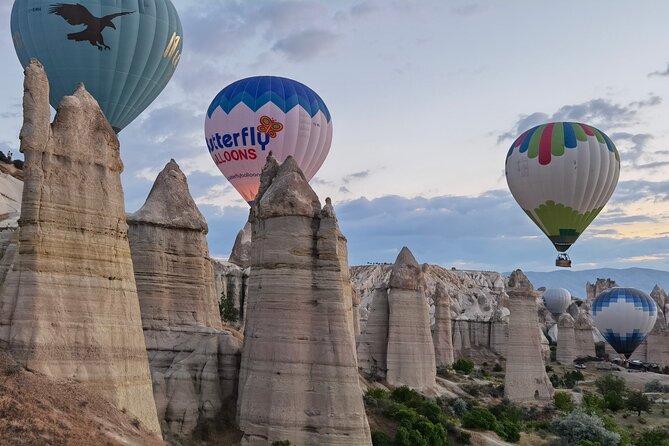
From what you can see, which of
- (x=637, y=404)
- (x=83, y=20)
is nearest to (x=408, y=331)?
(x=637, y=404)

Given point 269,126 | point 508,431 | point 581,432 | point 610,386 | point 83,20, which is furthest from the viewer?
point 610,386

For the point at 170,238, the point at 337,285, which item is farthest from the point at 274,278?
the point at 170,238

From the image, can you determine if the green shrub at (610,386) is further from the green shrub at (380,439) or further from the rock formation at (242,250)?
the green shrub at (380,439)

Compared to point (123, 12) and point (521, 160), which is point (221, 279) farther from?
point (521, 160)

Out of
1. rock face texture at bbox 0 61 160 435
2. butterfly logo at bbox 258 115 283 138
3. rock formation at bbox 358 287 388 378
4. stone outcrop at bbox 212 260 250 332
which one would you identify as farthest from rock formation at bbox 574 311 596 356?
rock face texture at bbox 0 61 160 435

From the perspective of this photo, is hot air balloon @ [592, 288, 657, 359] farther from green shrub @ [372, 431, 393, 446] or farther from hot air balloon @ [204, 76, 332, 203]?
green shrub @ [372, 431, 393, 446]

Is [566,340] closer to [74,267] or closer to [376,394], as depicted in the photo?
[376,394]

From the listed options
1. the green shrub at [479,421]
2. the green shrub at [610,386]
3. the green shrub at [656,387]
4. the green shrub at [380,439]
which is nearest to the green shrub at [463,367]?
the green shrub at [610,386]

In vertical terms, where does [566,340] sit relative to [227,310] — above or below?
below
